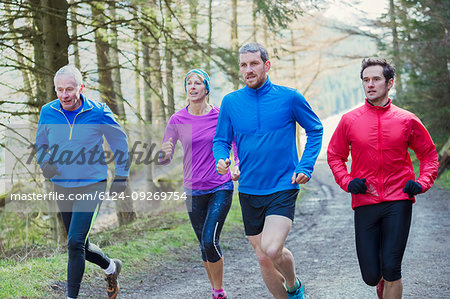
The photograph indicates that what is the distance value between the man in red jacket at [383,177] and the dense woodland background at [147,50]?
5.64 meters

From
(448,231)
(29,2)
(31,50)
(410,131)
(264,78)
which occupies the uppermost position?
(29,2)

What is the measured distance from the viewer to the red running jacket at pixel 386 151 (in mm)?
4199

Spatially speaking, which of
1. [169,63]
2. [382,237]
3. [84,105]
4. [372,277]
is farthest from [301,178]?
[169,63]

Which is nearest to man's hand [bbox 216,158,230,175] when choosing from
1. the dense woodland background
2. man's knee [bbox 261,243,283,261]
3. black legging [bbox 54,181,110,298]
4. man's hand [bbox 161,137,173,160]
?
man's knee [bbox 261,243,283,261]

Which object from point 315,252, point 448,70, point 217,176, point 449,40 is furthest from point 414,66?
point 217,176

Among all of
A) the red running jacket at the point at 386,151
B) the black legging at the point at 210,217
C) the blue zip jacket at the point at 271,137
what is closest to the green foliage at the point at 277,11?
the black legging at the point at 210,217

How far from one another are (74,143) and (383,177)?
2882 millimetres

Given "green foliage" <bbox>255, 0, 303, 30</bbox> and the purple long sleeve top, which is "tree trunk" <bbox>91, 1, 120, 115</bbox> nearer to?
"green foliage" <bbox>255, 0, 303, 30</bbox>

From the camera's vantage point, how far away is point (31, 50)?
1059 centimetres

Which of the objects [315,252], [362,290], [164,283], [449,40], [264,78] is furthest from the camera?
[449,40]

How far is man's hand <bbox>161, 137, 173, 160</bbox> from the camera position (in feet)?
17.2

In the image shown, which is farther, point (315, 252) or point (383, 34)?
point (383, 34)

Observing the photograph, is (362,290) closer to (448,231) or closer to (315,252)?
(315,252)

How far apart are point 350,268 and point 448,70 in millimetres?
13602
